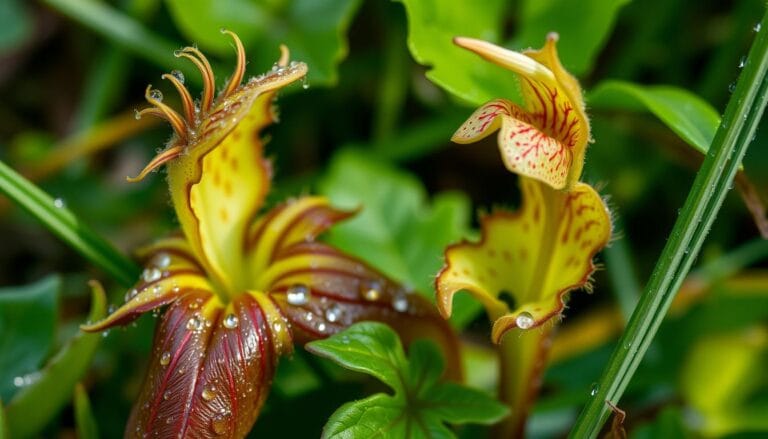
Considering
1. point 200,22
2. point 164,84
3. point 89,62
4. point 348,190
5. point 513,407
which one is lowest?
point 513,407

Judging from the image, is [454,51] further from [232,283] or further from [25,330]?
[25,330]

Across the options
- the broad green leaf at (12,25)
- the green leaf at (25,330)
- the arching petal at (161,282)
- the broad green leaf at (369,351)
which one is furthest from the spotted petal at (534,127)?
the broad green leaf at (12,25)

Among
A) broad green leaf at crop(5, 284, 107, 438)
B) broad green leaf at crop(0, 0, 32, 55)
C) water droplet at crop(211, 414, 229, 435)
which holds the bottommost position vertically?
water droplet at crop(211, 414, 229, 435)

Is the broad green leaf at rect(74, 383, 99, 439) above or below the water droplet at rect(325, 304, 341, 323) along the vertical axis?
above

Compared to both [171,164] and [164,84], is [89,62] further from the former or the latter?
[171,164]

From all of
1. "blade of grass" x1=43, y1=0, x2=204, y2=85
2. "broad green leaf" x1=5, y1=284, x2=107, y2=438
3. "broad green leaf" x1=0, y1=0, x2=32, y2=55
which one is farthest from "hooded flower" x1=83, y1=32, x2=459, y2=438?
"broad green leaf" x1=0, y1=0, x2=32, y2=55

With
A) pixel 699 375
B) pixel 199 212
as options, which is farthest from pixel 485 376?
pixel 199 212

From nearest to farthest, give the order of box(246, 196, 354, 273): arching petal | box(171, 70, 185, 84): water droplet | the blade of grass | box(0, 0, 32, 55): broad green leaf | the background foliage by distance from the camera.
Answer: box(171, 70, 185, 84): water droplet < box(246, 196, 354, 273): arching petal < the background foliage < the blade of grass < box(0, 0, 32, 55): broad green leaf

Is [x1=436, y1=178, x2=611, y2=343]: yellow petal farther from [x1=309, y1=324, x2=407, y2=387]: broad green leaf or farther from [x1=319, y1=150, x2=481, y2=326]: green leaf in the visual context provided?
[x1=319, y1=150, x2=481, y2=326]: green leaf
